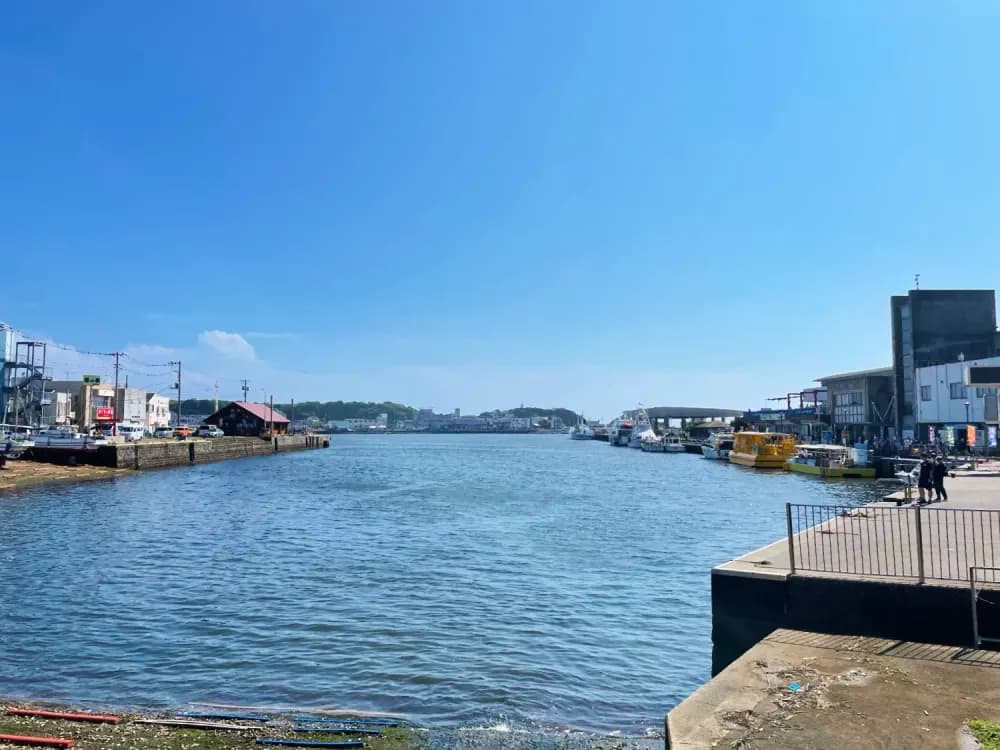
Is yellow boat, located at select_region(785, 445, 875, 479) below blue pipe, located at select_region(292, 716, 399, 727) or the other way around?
the other way around

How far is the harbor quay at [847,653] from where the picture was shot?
586 centimetres

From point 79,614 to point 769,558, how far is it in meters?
14.3

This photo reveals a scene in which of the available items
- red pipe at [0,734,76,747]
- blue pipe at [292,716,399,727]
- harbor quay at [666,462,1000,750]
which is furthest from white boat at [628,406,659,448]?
red pipe at [0,734,76,747]

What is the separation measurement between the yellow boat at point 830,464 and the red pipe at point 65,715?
53.3 meters

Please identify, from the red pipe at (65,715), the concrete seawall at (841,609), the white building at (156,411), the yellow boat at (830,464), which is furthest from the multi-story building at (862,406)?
the white building at (156,411)

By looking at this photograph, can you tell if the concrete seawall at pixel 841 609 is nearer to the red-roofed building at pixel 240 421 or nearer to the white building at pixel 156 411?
the red-roofed building at pixel 240 421

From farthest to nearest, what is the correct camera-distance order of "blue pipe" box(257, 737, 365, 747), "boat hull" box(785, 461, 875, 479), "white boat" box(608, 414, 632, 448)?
"white boat" box(608, 414, 632, 448)
"boat hull" box(785, 461, 875, 479)
"blue pipe" box(257, 737, 365, 747)

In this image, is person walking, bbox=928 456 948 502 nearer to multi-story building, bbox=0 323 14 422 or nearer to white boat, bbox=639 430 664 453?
multi-story building, bbox=0 323 14 422

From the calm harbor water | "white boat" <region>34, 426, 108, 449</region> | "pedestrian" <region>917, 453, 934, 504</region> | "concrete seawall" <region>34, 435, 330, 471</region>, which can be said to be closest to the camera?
the calm harbor water

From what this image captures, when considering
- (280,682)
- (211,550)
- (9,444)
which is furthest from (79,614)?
(9,444)

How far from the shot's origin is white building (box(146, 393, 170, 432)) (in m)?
132

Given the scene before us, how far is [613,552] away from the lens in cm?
2289

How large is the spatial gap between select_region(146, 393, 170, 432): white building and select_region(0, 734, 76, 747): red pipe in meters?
133

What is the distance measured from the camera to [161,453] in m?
67.6
